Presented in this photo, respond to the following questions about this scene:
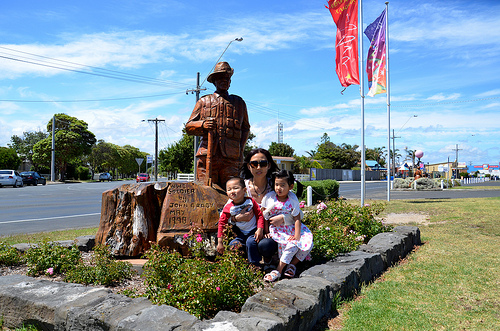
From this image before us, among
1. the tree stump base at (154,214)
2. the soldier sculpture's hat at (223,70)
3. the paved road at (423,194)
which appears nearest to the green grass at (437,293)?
the tree stump base at (154,214)

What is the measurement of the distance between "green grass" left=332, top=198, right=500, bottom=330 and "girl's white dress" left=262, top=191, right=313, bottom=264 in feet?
2.51

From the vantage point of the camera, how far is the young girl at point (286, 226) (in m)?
4.29

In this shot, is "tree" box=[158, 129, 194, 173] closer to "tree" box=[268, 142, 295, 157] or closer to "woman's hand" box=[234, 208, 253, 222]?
"tree" box=[268, 142, 295, 157]

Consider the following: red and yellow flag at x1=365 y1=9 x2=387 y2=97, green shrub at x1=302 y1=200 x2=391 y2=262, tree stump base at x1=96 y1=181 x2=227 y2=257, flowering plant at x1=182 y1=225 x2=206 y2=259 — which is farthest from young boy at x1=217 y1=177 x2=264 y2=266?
red and yellow flag at x1=365 y1=9 x2=387 y2=97

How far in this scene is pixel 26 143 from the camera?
59.2 m

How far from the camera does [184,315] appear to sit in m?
2.80

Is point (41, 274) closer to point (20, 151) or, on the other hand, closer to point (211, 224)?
point (211, 224)

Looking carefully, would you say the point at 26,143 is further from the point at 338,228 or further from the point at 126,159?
the point at 338,228

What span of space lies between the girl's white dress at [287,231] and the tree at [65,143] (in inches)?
1848

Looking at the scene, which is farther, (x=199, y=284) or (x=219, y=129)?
(x=219, y=129)

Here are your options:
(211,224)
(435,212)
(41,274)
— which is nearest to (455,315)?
(211,224)

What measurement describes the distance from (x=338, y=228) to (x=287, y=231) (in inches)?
70.5

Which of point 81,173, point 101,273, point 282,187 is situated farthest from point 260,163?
point 81,173

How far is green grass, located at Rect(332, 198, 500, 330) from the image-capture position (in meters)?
3.48
